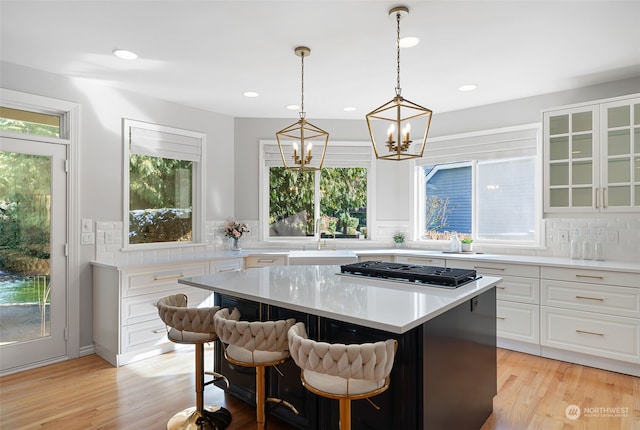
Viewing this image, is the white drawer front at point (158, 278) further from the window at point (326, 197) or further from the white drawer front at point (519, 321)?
the white drawer front at point (519, 321)

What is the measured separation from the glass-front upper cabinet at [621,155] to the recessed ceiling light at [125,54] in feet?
13.5

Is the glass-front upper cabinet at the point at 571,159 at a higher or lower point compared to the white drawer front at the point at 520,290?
higher

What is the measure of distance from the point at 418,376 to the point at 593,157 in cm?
300

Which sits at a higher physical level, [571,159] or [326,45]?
[326,45]

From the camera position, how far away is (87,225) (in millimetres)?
3646

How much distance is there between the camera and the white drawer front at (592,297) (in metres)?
3.11

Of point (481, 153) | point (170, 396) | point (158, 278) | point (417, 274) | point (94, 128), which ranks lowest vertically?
point (170, 396)

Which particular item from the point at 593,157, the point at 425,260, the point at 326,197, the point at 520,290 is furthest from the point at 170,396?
the point at 593,157

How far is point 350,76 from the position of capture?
11.7 ft

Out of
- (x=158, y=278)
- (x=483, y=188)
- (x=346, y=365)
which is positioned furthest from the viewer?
(x=483, y=188)

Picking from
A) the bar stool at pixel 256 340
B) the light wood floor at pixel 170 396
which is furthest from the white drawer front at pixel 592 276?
the bar stool at pixel 256 340

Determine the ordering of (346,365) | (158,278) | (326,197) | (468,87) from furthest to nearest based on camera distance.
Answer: (326,197) < (468,87) < (158,278) < (346,365)

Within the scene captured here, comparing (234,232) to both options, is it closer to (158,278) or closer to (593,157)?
(158,278)

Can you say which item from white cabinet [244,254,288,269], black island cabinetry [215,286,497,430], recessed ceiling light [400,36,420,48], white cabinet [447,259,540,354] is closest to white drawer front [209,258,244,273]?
white cabinet [244,254,288,269]
